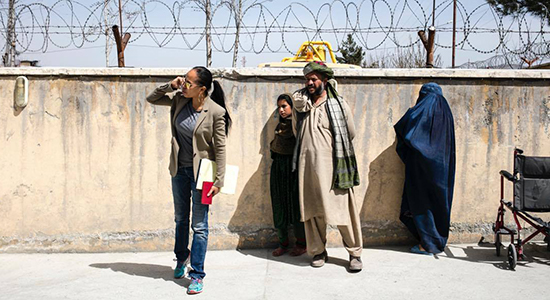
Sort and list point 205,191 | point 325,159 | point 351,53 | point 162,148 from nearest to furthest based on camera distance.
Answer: point 205,191, point 325,159, point 162,148, point 351,53

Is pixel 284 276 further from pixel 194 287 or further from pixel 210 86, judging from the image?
pixel 210 86

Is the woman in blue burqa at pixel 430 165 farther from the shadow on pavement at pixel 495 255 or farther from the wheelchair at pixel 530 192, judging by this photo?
the wheelchair at pixel 530 192

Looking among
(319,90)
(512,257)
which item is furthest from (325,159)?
(512,257)

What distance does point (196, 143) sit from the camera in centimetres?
404

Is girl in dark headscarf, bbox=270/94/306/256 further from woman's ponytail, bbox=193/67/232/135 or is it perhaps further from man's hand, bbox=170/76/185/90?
man's hand, bbox=170/76/185/90

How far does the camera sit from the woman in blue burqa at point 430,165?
16.5ft

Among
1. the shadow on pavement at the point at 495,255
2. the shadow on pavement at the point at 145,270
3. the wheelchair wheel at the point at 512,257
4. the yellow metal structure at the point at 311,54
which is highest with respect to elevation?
the yellow metal structure at the point at 311,54

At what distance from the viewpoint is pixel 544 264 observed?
15.7 feet

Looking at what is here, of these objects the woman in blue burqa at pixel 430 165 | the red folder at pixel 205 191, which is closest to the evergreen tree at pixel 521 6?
the woman in blue burqa at pixel 430 165

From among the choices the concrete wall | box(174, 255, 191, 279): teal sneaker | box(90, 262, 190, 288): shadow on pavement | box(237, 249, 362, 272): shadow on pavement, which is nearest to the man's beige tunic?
box(237, 249, 362, 272): shadow on pavement

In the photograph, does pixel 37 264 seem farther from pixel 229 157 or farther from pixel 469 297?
pixel 469 297

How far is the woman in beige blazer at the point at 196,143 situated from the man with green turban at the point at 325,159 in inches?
33.3

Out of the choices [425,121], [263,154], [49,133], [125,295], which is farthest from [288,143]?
[49,133]

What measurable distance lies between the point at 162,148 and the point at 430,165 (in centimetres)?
257
